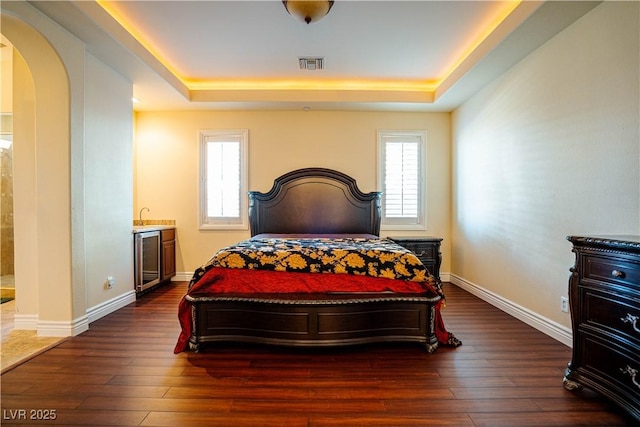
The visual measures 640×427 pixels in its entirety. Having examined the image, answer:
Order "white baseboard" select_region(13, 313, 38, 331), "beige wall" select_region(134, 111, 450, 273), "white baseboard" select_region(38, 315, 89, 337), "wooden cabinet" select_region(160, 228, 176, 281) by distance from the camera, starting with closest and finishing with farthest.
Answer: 1. "white baseboard" select_region(38, 315, 89, 337)
2. "white baseboard" select_region(13, 313, 38, 331)
3. "wooden cabinet" select_region(160, 228, 176, 281)
4. "beige wall" select_region(134, 111, 450, 273)

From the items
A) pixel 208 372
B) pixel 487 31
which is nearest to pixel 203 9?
pixel 487 31

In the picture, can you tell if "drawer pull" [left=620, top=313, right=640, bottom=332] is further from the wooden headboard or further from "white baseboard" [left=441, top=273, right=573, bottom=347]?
the wooden headboard

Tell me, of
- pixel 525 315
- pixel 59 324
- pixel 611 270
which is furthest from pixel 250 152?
pixel 611 270

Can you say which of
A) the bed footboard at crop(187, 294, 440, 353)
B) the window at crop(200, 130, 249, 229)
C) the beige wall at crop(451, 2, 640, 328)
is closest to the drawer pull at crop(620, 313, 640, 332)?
the beige wall at crop(451, 2, 640, 328)

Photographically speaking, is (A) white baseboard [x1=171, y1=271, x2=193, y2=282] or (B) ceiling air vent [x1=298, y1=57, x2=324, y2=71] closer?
(B) ceiling air vent [x1=298, y1=57, x2=324, y2=71]

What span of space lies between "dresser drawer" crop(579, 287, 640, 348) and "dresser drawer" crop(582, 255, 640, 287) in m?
0.07

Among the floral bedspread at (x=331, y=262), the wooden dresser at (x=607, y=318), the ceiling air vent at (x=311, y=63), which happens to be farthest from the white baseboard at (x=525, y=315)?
the ceiling air vent at (x=311, y=63)

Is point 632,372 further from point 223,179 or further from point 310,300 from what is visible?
point 223,179

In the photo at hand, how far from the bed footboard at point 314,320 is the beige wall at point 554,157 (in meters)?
1.29

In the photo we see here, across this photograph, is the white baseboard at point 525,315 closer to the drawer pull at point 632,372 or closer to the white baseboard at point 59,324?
the drawer pull at point 632,372

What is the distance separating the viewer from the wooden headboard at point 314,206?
4.63 m

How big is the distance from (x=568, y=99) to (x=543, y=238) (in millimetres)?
1210

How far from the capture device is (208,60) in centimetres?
376

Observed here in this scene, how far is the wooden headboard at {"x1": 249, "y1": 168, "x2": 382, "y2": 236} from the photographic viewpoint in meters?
4.63
